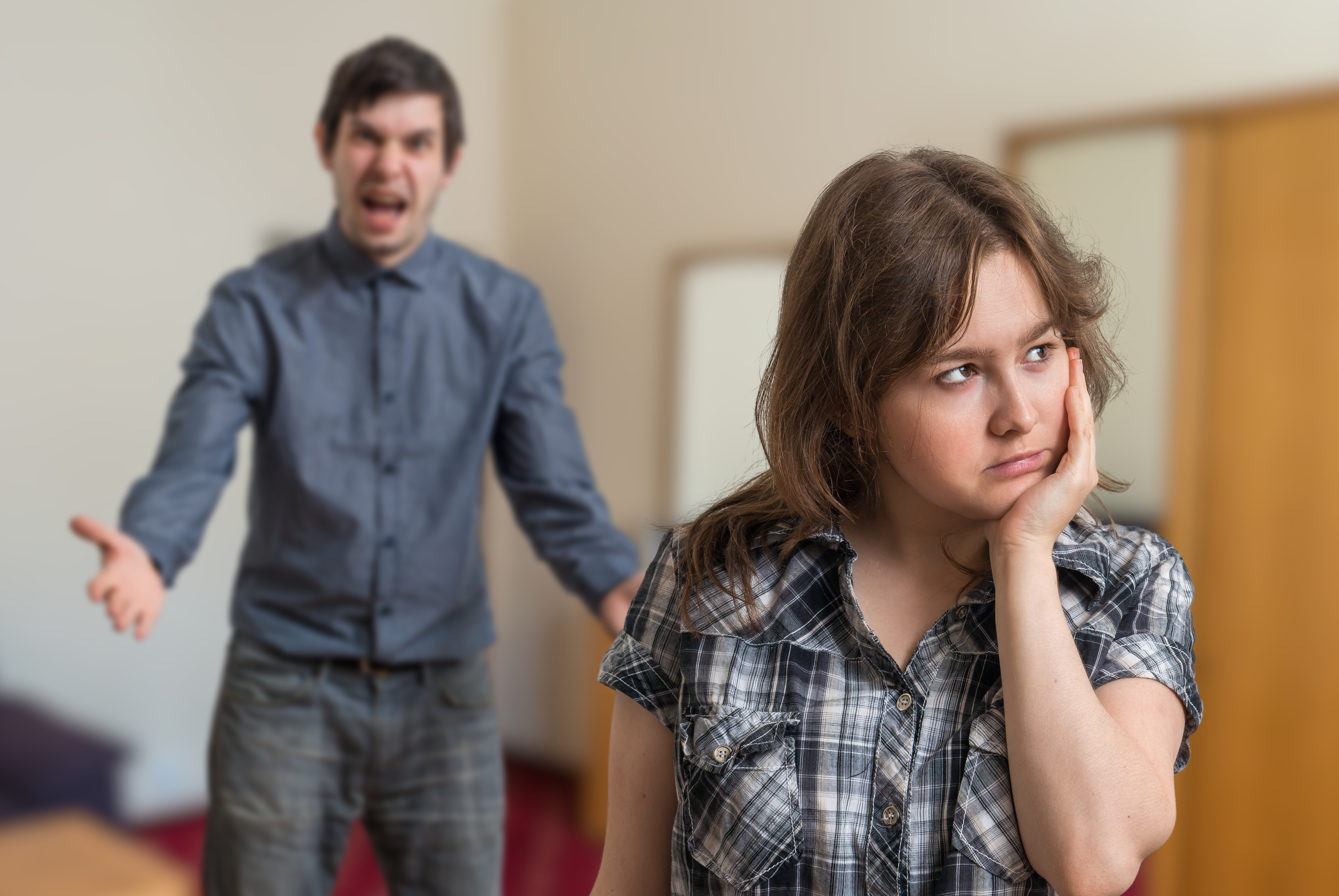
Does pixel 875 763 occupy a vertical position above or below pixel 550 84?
below

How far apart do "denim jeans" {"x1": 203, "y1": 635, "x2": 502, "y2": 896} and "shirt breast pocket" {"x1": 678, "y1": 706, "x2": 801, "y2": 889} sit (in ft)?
2.76

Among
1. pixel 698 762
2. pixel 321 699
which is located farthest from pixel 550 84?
pixel 698 762

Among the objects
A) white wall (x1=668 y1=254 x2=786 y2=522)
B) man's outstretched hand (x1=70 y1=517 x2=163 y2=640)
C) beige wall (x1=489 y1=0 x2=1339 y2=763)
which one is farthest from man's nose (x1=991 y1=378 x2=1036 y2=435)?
white wall (x1=668 y1=254 x2=786 y2=522)

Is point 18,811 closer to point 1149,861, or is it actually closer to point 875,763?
point 875,763

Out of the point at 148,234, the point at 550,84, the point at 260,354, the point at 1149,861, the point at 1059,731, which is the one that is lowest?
the point at 1149,861

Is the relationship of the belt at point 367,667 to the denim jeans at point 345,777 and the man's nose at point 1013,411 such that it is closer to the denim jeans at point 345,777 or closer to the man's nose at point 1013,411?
the denim jeans at point 345,777

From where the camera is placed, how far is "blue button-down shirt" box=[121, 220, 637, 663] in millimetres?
1531

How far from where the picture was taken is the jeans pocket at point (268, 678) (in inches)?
59.4

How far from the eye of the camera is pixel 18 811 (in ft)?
6.72

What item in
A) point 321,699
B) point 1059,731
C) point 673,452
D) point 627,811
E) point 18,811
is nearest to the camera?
point 1059,731

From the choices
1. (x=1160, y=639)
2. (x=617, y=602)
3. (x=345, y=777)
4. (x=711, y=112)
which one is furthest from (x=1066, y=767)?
(x=711, y=112)

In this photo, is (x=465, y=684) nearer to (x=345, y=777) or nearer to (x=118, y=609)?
(x=345, y=777)

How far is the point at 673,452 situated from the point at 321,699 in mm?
1516

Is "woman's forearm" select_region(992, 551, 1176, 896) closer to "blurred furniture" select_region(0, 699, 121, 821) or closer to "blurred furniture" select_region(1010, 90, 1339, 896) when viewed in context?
"blurred furniture" select_region(1010, 90, 1339, 896)
